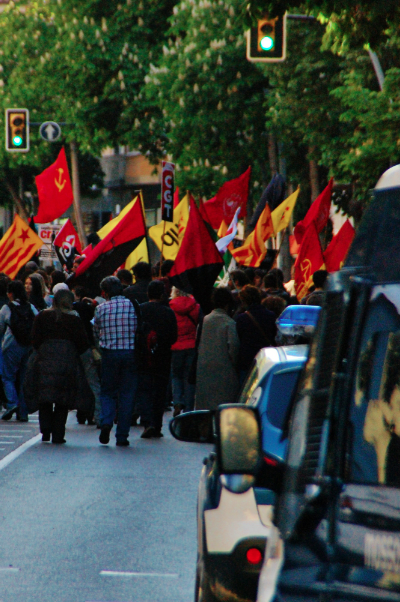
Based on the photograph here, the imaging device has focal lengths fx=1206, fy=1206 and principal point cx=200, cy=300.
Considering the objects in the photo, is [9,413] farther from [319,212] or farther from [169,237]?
[319,212]

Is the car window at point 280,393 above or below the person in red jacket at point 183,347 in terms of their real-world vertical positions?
above

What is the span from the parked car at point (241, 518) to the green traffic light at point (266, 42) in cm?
840

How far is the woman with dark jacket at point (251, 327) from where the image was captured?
12.2 metres

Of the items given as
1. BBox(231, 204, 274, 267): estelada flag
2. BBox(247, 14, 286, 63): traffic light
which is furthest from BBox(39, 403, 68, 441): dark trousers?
BBox(231, 204, 274, 267): estelada flag

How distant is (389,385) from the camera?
2668 mm

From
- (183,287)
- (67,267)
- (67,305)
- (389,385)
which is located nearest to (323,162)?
(67,267)

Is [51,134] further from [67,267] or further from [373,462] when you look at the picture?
[373,462]

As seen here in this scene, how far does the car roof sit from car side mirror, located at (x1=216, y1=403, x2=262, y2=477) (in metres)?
1.79

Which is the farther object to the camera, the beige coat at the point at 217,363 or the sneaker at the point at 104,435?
the sneaker at the point at 104,435

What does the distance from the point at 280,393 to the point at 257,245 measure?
15.3 m

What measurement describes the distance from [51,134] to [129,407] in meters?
18.0

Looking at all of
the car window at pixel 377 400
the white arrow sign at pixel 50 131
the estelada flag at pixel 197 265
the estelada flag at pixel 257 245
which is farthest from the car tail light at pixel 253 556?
the white arrow sign at pixel 50 131

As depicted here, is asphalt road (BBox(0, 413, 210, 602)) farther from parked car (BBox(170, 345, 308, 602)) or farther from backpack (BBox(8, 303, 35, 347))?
backpack (BBox(8, 303, 35, 347))

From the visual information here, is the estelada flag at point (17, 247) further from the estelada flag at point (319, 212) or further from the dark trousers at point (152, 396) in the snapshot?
the dark trousers at point (152, 396)
